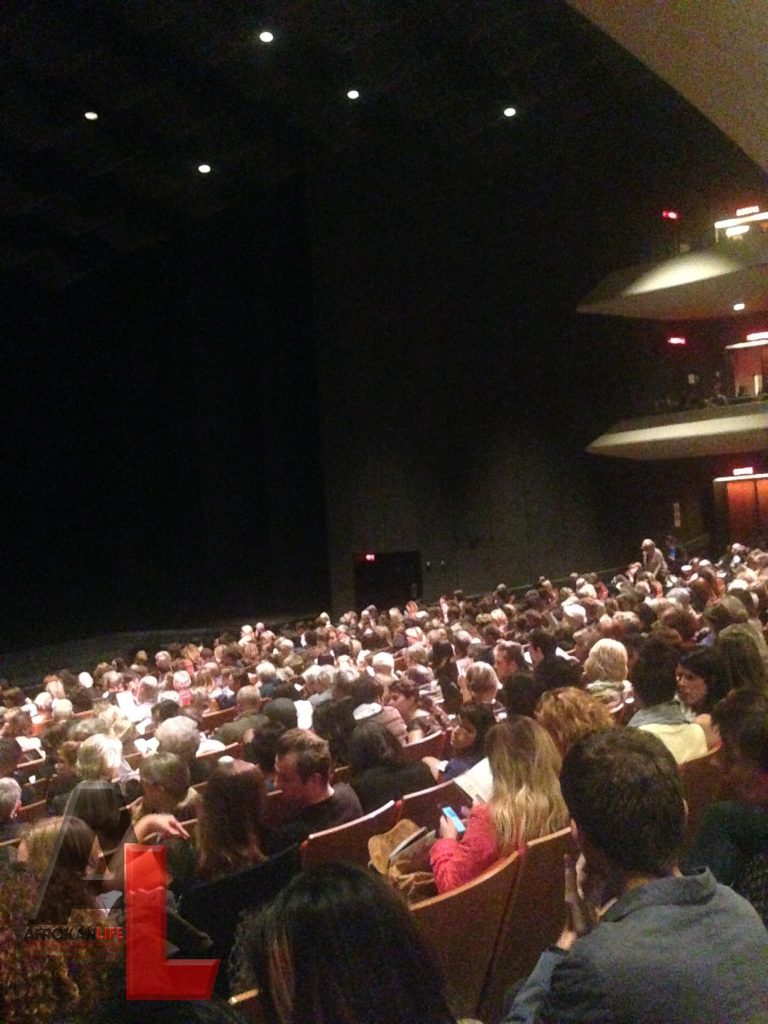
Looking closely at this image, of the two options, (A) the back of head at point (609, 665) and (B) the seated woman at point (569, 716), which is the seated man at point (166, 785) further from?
(A) the back of head at point (609, 665)

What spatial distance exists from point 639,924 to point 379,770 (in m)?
2.39

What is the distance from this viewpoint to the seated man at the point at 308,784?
11.1 feet

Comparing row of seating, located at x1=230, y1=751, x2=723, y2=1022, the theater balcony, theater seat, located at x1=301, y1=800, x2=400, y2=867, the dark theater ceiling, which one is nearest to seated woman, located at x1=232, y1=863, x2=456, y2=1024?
row of seating, located at x1=230, y1=751, x2=723, y2=1022

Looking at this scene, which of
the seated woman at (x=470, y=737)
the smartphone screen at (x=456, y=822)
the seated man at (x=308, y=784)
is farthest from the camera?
the seated woman at (x=470, y=737)

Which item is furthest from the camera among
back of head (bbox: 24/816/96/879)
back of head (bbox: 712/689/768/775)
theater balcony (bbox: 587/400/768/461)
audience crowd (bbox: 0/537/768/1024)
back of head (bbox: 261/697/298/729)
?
theater balcony (bbox: 587/400/768/461)

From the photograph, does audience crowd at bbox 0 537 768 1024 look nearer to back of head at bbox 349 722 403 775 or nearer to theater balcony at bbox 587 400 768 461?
back of head at bbox 349 722 403 775

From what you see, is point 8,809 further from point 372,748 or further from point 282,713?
point 282,713

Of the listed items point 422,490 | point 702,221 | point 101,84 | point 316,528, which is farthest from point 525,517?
point 101,84

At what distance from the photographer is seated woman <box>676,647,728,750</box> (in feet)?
13.3

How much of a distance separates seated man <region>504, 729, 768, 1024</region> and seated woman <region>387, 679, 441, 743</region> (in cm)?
332

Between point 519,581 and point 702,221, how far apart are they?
1029 cm

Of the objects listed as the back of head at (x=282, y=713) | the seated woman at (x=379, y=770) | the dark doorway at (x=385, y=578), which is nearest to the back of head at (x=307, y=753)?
the seated woman at (x=379, y=770)

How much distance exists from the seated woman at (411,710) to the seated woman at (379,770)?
46.2 inches

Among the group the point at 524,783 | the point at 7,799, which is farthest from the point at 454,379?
the point at 524,783
